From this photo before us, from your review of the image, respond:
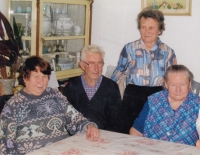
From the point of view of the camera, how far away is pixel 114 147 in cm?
164

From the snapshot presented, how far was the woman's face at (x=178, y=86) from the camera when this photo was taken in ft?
6.42

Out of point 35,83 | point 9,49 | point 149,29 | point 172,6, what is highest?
point 172,6

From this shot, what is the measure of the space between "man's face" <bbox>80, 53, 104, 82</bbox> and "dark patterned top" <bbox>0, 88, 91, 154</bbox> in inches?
18.4

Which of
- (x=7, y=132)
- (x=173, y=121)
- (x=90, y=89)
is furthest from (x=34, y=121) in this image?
(x=173, y=121)

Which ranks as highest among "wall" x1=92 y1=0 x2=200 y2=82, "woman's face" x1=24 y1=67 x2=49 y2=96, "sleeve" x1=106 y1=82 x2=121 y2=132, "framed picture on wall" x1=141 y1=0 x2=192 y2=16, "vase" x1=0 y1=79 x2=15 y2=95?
"framed picture on wall" x1=141 y1=0 x2=192 y2=16

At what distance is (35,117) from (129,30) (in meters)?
1.87

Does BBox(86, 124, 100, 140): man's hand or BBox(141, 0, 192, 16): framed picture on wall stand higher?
BBox(141, 0, 192, 16): framed picture on wall

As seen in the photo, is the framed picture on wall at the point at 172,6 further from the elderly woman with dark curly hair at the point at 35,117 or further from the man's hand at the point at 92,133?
the man's hand at the point at 92,133

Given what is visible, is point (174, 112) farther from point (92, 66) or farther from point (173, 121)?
point (92, 66)

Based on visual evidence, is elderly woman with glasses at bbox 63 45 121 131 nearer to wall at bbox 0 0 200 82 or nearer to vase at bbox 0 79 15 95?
vase at bbox 0 79 15 95

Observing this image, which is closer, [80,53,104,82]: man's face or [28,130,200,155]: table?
[28,130,200,155]: table

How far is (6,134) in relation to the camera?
1842mm

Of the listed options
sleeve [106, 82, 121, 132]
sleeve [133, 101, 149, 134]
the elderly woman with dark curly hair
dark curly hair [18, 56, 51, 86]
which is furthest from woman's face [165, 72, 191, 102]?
dark curly hair [18, 56, 51, 86]

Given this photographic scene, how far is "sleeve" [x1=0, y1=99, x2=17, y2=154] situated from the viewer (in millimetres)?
1838
